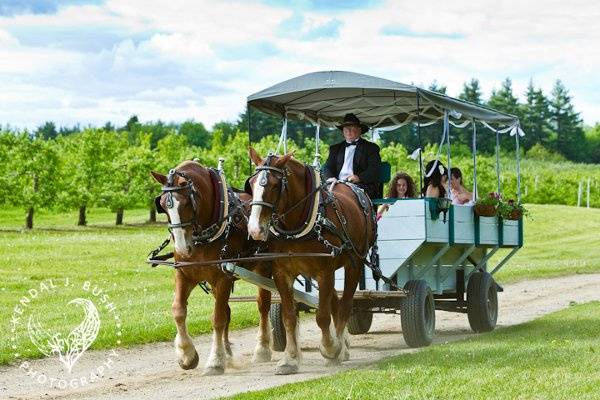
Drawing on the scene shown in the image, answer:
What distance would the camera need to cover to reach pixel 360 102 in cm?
1476

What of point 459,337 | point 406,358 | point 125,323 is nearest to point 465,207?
point 459,337

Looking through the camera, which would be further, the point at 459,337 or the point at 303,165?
the point at 459,337

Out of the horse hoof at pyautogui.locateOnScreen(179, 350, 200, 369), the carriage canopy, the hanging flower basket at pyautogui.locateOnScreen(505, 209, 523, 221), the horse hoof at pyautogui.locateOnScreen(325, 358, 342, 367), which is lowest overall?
the horse hoof at pyautogui.locateOnScreen(325, 358, 342, 367)

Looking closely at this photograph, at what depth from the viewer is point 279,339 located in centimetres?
1312

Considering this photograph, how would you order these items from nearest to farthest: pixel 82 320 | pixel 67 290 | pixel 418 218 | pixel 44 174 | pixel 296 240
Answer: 1. pixel 296 240
2. pixel 418 218
3. pixel 82 320
4. pixel 67 290
5. pixel 44 174

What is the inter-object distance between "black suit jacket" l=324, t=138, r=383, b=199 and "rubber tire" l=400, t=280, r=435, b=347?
1308mm

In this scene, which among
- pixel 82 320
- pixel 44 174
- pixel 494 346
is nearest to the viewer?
pixel 494 346

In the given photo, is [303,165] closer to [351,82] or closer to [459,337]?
[351,82]

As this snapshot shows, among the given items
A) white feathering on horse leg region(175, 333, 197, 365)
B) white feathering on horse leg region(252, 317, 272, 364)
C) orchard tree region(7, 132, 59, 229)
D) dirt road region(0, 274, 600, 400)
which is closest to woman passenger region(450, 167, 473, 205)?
dirt road region(0, 274, 600, 400)

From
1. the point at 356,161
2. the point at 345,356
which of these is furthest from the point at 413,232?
the point at 345,356

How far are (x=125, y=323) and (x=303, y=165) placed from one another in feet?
18.1

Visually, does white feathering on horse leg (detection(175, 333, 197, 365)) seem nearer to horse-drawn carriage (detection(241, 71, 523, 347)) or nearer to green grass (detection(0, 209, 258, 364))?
horse-drawn carriage (detection(241, 71, 523, 347))

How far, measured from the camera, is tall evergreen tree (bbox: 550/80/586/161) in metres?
105

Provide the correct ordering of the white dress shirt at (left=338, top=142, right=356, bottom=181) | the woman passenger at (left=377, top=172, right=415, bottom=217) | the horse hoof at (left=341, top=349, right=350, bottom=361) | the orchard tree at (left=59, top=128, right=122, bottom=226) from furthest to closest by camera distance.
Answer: the orchard tree at (left=59, top=128, right=122, bottom=226), the woman passenger at (left=377, top=172, right=415, bottom=217), the white dress shirt at (left=338, top=142, right=356, bottom=181), the horse hoof at (left=341, top=349, right=350, bottom=361)
